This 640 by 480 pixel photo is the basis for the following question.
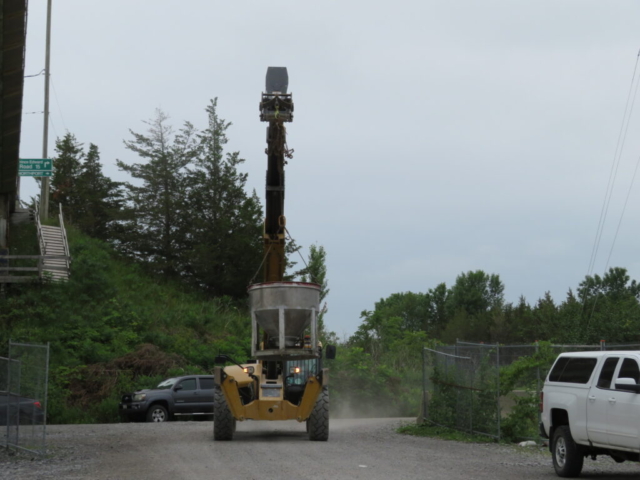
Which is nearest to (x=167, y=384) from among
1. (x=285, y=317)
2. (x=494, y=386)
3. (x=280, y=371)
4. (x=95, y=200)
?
(x=280, y=371)

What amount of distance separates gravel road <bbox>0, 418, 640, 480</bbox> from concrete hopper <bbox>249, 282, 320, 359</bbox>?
2.10m

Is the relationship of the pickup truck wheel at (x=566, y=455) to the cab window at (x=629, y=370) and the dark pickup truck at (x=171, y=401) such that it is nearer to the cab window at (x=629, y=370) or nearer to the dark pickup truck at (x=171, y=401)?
the cab window at (x=629, y=370)

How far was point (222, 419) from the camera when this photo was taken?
2058cm

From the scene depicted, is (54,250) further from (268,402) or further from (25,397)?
(25,397)

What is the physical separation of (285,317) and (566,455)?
7961 mm

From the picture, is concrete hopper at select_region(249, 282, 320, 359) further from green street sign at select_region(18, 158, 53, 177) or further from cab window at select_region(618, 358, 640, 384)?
green street sign at select_region(18, 158, 53, 177)

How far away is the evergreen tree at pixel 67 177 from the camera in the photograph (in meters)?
64.6

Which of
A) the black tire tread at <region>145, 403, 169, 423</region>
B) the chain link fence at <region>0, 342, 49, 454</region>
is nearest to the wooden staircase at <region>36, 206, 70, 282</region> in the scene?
the black tire tread at <region>145, 403, 169, 423</region>

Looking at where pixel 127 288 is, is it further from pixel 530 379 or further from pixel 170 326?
pixel 530 379

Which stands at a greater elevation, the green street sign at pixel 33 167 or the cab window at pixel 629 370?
the green street sign at pixel 33 167

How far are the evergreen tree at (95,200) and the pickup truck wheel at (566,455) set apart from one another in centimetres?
4828

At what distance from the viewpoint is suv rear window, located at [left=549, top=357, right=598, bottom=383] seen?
1379cm

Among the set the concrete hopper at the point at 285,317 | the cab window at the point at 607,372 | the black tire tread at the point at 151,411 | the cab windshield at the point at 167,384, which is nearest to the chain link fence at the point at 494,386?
the concrete hopper at the point at 285,317

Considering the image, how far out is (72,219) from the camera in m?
63.8
